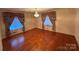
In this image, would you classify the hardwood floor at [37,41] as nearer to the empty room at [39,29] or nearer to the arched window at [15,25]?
the empty room at [39,29]

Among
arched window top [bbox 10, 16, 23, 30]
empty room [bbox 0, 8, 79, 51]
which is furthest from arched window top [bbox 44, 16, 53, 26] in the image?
arched window top [bbox 10, 16, 23, 30]

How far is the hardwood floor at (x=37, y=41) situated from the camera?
7.95 ft

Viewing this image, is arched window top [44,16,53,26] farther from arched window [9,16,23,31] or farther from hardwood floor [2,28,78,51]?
arched window [9,16,23,31]

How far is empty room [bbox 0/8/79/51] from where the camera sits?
94.2 inches

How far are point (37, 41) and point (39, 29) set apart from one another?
0.19 metres

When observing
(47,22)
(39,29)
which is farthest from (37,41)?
(47,22)

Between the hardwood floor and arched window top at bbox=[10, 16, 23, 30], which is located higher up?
arched window top at bbox=[10, 16, 23, 30]

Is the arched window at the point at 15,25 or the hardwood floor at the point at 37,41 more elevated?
the arched window at the point at 15,25

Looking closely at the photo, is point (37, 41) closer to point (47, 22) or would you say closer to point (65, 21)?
point (47, 22)

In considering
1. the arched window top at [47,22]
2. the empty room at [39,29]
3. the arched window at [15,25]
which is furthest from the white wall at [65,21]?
the arched window at [15,25]

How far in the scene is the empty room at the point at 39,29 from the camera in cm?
239

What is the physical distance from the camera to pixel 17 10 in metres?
2.41
